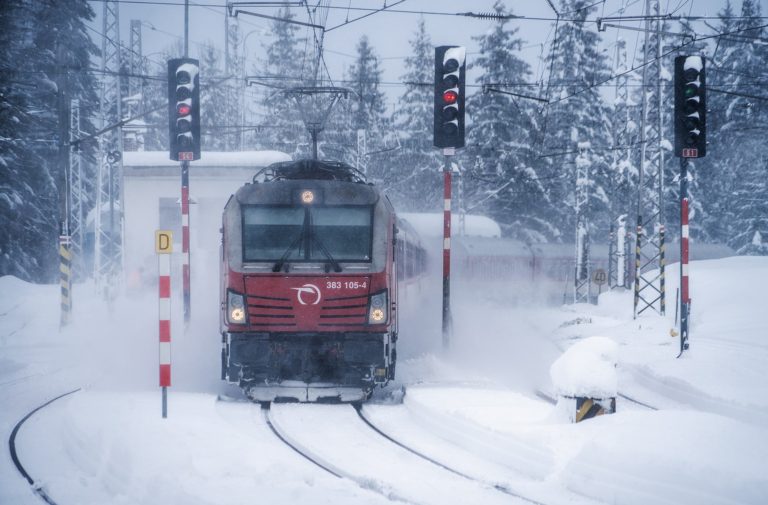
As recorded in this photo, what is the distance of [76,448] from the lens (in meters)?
7.53

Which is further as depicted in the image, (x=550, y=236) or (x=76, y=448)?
(x=550, y=236)

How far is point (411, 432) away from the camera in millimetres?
8828

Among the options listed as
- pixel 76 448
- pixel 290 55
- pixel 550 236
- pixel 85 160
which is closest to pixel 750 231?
pixel 550 236

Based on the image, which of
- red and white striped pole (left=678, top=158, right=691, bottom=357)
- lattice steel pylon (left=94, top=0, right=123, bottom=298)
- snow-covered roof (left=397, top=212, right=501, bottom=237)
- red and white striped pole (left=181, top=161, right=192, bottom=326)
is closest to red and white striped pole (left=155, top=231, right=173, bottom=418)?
red and white striped pole (left=181, top=161, right=192, bottom=326)

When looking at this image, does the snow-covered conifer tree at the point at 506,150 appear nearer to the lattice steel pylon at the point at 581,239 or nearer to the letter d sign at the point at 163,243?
the lattice steel pylon at the point at 581,239

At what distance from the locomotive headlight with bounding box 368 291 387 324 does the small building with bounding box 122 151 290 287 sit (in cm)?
2230

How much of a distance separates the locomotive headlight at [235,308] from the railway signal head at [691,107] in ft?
25.8

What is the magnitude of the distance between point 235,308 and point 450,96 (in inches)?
214

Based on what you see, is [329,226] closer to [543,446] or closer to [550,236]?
[543,446]

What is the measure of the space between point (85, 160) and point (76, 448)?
138ft

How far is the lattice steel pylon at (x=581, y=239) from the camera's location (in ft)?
106

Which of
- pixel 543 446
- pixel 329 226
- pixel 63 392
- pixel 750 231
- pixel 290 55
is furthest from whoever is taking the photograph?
pixel 290 55

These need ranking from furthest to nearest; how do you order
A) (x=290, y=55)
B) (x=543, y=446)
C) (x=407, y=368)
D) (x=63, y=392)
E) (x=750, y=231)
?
(x=290, y=55), (x=750, y=231), (x=407, y=368), (x=63, y=392), (x=543, y=446)

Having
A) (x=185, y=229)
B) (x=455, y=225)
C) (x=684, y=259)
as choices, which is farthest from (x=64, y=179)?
(x=455, y=225)
